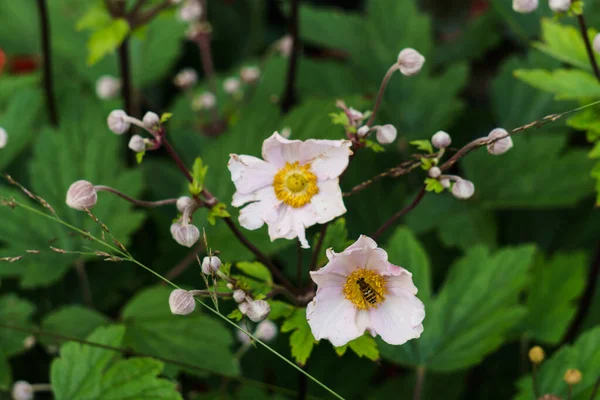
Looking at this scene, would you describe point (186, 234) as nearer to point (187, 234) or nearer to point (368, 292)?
point (187, 234)

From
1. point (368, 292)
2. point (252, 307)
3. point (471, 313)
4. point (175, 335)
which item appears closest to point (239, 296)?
point (252, 307)

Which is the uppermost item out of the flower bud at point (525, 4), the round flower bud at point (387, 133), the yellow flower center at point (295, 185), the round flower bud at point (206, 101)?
the flower bud at point (525, 4)

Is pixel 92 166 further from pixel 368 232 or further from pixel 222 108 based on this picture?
pixel 368 232

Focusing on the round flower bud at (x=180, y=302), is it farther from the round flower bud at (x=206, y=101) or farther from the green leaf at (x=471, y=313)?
the round flower bud at (x=206, y=101)

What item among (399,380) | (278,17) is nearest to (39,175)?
(399,380)

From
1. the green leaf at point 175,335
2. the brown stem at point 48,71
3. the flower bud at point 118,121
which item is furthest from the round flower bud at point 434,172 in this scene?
the brown stem at point 48,71

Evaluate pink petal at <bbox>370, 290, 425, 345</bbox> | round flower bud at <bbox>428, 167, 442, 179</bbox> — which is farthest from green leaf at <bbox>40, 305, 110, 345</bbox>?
round flower bud at <bbox>428, 167, 442, 179</bbox>
